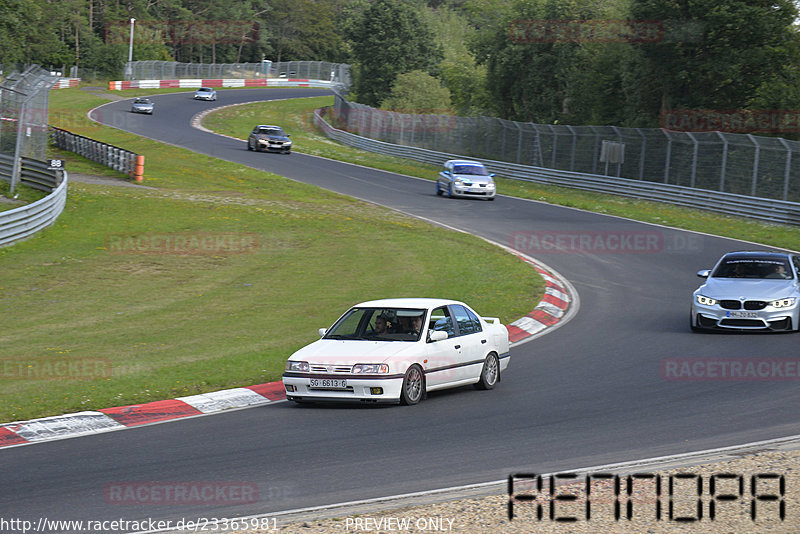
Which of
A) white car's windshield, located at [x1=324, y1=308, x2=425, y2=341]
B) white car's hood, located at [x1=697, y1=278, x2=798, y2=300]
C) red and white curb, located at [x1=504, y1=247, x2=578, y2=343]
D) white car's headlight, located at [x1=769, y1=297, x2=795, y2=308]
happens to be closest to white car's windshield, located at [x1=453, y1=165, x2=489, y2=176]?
red and white curb, located at [x1=504, y1=247, x2=578, y2=343]

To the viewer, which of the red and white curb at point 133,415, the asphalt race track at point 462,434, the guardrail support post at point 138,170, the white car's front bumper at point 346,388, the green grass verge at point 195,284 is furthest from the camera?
the guardrail support post at point 138,170

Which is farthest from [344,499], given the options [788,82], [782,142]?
[788,82]

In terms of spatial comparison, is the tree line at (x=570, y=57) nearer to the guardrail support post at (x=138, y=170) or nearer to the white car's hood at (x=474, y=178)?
the white car's hood at (x=474, y=178)

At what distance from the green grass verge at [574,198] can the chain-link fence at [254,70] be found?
3708cm

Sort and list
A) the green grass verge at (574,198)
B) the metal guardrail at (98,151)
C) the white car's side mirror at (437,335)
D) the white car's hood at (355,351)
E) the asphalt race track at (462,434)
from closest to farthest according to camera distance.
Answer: the asphalt race track at (462,434) < the white car's hood at (355,351) < the white car's side mirror at (437,335) < the green grass verge at (574,198) < the metal guardrail at (98,151)

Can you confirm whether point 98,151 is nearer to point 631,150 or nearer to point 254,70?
point 631,150

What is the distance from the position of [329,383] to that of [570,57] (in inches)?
1906

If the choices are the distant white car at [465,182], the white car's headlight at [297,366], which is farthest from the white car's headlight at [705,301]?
the distant white car at [465,182]

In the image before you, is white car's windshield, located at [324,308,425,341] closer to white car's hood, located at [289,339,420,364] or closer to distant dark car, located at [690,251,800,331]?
white car's hood, located at [289,339,420,364]

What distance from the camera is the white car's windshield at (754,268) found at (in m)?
18.3

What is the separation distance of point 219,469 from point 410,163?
46.7 m

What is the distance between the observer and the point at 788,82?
4375cm

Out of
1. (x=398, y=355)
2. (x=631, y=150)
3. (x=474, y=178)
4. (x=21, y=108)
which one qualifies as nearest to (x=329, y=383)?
(x=398, y=355)

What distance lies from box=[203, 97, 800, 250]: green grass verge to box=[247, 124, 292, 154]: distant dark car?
261 cm
